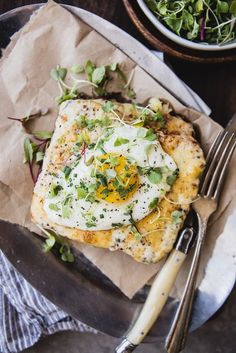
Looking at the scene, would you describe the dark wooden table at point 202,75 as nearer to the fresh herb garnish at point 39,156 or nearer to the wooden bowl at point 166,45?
the wooden bowl at point 166,45

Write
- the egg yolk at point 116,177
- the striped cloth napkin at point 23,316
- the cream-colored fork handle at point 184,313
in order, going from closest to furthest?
the egg yolk at point 116,177 < the cream-colored fork handle at point 184,313 < the striped cloth napkin at point 23,316

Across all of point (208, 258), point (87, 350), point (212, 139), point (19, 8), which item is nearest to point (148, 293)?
point (208, 258)

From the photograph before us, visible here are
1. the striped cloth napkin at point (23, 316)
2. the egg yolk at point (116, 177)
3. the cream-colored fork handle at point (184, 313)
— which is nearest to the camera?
the egg yolk at point (116, 177)

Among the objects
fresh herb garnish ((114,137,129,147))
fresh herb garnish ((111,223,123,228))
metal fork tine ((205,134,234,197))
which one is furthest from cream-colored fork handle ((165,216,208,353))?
fresh herb garnish ((114,137,129,147))

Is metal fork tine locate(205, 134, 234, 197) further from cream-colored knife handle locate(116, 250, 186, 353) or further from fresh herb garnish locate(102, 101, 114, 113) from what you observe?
fresh herb garnish locate(102, 101, 114, 113)

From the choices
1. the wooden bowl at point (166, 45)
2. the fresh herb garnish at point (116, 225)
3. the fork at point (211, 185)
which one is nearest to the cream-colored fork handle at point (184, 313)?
the fork at point (211, 185)

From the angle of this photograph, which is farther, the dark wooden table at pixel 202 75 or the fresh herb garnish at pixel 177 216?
the dark wooden table at pixel 202 75

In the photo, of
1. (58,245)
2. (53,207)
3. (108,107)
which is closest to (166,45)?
(108,107)
